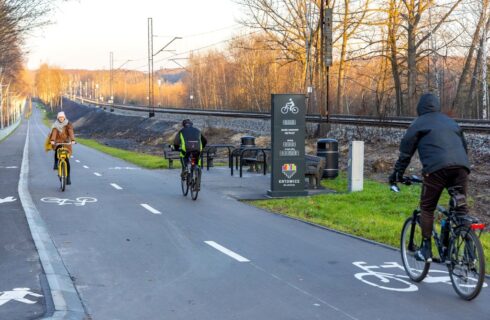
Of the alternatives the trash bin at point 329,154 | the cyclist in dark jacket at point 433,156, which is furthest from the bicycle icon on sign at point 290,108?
the cyclist in dark jacket at point 433,156

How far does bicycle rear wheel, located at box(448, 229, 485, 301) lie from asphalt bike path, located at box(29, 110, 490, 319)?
5.4 inches

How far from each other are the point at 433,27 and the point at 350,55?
455 centimetres

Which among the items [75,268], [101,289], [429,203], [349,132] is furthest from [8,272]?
[349,132]

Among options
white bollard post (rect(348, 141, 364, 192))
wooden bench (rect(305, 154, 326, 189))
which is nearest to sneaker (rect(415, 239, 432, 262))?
white bollard post (rect(348, 141, 364, 192))

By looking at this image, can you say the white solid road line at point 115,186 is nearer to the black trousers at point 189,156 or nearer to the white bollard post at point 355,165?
the black trousers at point 189,156

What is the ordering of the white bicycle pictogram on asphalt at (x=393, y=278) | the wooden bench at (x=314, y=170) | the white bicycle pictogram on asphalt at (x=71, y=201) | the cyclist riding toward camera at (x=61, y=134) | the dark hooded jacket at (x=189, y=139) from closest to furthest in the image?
the white bicycle pictogram on asphalt at (x=393, y=278), the white bicycle pictogram on asphalt at (x=71, y=201), the dark hooded jacket at (x=189, y=139), the cyclist riding toward camera at (x=61, y=134), the wooden bench at (x=314, y=170)

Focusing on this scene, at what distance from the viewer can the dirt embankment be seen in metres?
16.2

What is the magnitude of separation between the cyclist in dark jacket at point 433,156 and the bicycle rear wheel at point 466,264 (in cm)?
33

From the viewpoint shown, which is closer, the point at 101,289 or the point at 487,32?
the point at 101,289

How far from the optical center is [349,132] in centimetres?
2856

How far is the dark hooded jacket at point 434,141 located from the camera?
611 centimetres

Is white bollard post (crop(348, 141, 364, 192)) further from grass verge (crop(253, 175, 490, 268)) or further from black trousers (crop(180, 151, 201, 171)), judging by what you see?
black trousers (crop(180, 151, 201, 171))

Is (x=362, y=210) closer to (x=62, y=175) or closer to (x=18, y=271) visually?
(x=18, y=271)

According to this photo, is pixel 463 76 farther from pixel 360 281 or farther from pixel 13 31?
pixel 360 281
